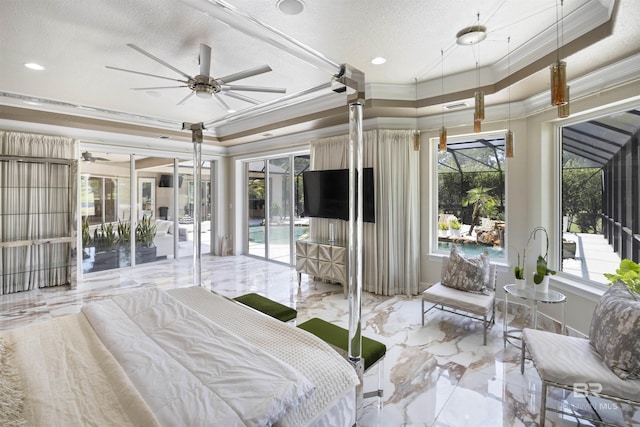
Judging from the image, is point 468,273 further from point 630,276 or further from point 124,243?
point 124,243

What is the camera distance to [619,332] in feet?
6.30

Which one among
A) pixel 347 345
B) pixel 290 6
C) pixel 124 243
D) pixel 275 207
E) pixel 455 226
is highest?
pixel 290 6

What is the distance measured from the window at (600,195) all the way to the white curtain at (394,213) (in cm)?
177

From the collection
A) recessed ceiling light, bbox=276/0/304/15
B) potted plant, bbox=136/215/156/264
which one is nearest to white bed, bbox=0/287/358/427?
recessed ceiling light, bbox=276/0/304/15

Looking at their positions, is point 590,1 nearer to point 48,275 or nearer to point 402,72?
point 402,72

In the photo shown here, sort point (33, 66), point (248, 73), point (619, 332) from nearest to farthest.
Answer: point (619, 332)
point (248, 73)
point (33, 66)

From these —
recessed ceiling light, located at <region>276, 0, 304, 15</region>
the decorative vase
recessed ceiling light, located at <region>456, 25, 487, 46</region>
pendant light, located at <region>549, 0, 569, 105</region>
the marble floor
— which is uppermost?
recessed ceiling light, located at <region>456, 25, 487, 46</region>

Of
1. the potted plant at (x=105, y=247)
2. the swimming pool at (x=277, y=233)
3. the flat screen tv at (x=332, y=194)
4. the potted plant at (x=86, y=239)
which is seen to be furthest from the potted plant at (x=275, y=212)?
Result: the potted plant at (x=86, y=239)

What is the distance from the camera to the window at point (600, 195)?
300 cm

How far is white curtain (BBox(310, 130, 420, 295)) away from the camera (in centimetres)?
454

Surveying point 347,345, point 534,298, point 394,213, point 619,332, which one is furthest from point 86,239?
point 619,332

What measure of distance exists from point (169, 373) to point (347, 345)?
1.14 meters

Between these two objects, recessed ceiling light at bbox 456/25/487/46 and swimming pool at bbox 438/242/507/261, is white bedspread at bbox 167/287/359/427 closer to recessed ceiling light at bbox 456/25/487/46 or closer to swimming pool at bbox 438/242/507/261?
recessed ceiling light at bbox 456/25/487/46

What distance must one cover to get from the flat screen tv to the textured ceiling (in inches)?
52.3
